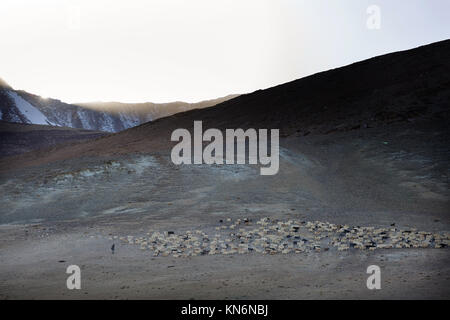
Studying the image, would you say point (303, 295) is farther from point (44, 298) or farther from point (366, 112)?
point (366, 112)

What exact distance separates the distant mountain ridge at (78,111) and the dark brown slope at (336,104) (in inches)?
2996

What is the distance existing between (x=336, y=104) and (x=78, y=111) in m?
108

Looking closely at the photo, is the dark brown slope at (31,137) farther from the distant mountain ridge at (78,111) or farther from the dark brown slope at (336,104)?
the distant mountain ridge at (78,111)

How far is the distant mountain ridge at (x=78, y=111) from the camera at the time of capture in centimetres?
10956

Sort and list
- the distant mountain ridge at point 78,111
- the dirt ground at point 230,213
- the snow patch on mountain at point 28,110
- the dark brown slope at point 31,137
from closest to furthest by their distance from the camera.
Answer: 1. the dirt ground at point 230,213
2. the dark brown slope at point 31,137
3. the snow patch on mountain at point 28,110
4. the distant mountain ridge at point 78,111

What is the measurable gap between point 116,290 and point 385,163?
65.6ft

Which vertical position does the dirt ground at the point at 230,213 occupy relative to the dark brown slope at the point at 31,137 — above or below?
below

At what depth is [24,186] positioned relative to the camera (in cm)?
2086

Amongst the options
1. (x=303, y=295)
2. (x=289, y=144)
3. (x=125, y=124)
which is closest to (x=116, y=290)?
(x=303, y=295)

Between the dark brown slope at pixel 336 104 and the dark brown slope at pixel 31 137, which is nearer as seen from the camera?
the dark brown slope at pixel 336 104
